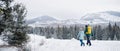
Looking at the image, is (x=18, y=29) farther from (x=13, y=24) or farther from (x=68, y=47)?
(x=68, y=47)

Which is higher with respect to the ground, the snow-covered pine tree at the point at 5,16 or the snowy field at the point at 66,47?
the snow-covered pine tree at the point at 5,16

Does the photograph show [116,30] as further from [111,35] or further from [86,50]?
[86,50]

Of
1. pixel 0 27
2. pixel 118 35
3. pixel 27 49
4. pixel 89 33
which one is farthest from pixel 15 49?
pixel 118 35

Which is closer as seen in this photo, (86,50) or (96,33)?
(86,50)

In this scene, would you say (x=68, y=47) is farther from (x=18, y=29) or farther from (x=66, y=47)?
(x=18, y=29)

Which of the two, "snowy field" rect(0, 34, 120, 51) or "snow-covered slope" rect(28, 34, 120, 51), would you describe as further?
"snow-covered slope" rect(28, 34, 120, 51)

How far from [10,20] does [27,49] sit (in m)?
2.67

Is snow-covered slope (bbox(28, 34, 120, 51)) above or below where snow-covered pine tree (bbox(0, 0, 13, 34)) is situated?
below

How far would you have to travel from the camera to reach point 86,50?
52.1 ft

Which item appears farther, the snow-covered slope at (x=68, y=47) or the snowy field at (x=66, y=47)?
the snow-covered slope at (x=68, y=47)

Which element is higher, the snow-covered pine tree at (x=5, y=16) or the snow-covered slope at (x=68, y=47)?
the snow-covered pine tree at (x=5, y=16)

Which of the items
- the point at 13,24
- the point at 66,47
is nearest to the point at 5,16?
the point at 13,24

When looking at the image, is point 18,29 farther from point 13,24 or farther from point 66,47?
point 66,47

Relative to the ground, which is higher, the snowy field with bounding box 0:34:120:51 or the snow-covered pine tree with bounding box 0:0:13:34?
the snow-covered pine tree with bounding box 0:0:13:34
